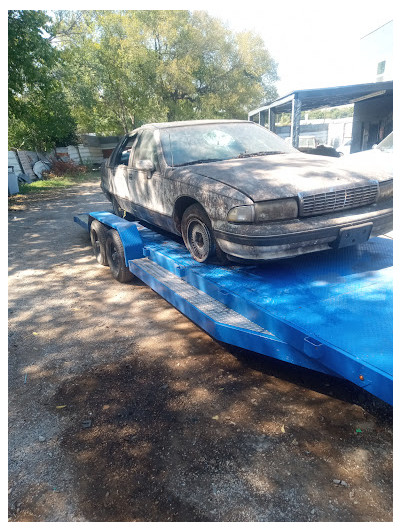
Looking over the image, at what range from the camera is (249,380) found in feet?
9.71

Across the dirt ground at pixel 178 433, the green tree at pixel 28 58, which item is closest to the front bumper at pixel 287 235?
the dirt ground at pixel 178 433

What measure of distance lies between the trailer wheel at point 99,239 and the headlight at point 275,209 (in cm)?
304

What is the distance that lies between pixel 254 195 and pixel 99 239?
132 inches

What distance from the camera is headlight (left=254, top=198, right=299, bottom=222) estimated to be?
287 centimetres

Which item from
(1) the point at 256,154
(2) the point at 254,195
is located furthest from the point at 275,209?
(1) the point at 256,154

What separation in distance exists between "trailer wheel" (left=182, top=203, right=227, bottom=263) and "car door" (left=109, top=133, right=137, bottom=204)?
206 cm

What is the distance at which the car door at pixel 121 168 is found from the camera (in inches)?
215

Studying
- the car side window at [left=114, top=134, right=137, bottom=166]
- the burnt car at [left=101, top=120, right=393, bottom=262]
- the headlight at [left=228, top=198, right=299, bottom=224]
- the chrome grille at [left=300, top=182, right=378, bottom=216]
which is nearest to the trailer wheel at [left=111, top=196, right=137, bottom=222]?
the car side window at [left=114, top=134, right=137, bottom=166]

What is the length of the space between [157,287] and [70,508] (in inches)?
82.6

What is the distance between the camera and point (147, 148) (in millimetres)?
4645

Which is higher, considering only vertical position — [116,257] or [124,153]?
[124,153]

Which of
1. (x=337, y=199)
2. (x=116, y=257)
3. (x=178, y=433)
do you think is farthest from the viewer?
(x=116, y=257)

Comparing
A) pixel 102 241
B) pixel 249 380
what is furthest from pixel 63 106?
pixel 249 380

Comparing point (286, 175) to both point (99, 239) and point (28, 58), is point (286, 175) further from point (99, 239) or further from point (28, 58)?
point (28, 58)
